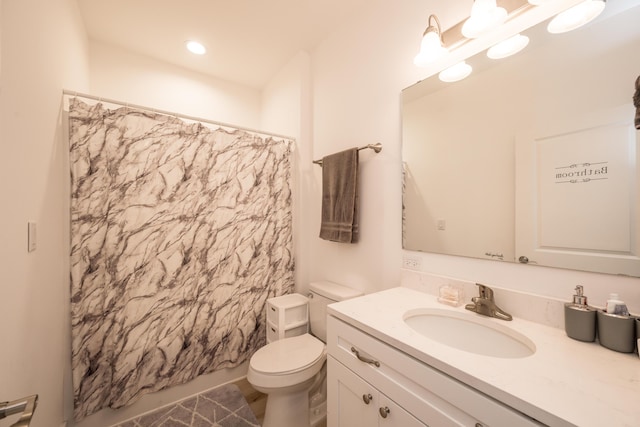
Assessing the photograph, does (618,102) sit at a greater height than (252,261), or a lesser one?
greater

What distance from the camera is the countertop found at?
509 mm

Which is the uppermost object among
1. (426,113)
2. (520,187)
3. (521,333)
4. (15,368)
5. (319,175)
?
(426,113)

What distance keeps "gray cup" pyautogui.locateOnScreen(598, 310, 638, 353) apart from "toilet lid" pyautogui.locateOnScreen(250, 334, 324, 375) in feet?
3.87

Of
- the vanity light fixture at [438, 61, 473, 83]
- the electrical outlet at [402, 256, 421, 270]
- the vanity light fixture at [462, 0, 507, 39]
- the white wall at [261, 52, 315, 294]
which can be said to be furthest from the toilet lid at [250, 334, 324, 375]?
the vanity light fixture at [462, 0, 507, 39]

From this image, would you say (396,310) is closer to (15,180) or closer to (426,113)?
(426,113)

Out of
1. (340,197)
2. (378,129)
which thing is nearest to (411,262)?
(340,197)

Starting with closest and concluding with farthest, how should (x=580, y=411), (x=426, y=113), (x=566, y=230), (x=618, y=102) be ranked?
(x=580, y=411) < (x=618, y=102) < (x=566, y=230) < (x=426, y=113)

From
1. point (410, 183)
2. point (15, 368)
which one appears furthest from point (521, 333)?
point (15, 368)

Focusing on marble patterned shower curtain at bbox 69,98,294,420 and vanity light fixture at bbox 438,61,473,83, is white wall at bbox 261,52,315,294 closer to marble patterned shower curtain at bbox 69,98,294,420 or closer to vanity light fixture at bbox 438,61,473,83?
marble patterned shower curtain at bbox 69,98,294,420

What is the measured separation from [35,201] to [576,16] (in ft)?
7.03

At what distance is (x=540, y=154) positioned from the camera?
95 cm

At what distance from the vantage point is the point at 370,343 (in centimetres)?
91

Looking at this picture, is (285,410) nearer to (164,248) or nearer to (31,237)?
(164,248)

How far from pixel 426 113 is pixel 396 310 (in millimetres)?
999
